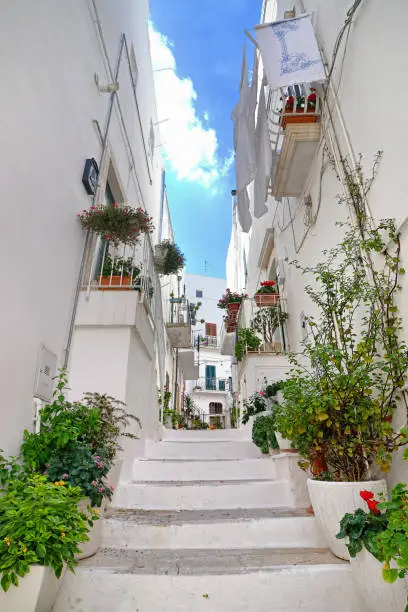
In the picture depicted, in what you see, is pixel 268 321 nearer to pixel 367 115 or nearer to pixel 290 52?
pixel 367 115

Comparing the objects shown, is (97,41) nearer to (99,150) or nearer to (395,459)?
(99,150)

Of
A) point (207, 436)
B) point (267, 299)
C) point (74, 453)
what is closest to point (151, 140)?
point (267, 299)

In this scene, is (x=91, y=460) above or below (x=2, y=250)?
below

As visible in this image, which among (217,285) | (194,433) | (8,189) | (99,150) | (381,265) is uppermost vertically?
(217,285)

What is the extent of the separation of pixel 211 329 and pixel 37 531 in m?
24.1

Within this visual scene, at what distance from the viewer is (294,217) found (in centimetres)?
675

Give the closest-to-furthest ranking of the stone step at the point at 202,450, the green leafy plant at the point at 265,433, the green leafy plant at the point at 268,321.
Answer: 1. the green leafy plant at the point at 265,433
2. the stone step at the point at 202,450
3. the green leafy plant at the point at 268,321

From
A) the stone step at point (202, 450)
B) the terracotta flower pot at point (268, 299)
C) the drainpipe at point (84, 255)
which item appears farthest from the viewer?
the terracotta flower pot at point (268, 299)

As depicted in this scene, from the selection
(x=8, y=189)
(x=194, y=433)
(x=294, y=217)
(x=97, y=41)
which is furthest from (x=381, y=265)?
(x=97, y=41)

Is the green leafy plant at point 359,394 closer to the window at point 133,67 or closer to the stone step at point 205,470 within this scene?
the stone step at point 205,470

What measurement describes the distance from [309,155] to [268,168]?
703 mm

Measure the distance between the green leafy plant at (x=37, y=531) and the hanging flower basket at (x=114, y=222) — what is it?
126 inches

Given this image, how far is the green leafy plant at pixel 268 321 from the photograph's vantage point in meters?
7.64

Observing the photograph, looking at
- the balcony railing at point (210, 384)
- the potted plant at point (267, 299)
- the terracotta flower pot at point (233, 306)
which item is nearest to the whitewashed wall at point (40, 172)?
the potted plant at point (267, 299)
